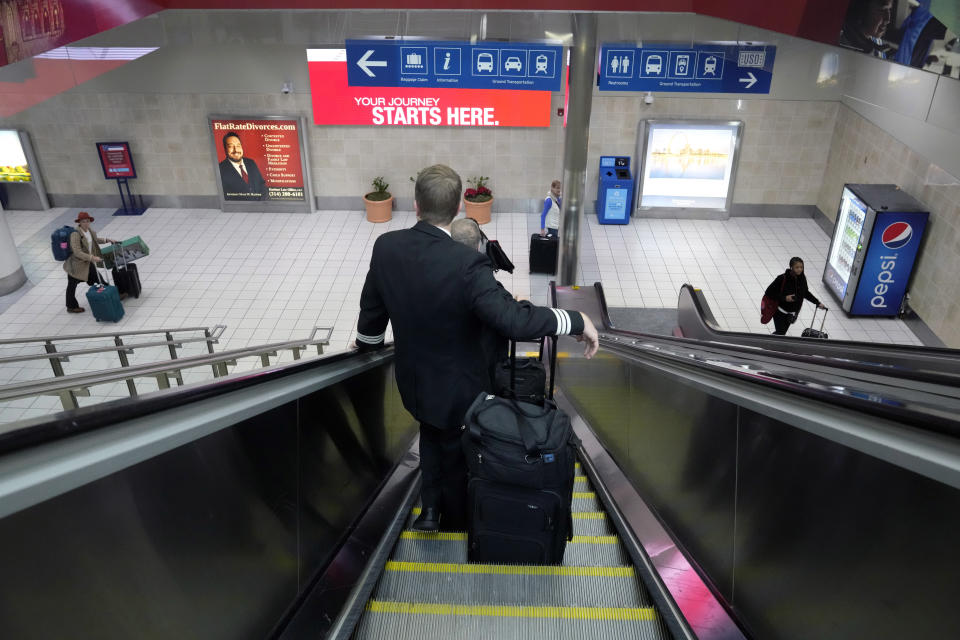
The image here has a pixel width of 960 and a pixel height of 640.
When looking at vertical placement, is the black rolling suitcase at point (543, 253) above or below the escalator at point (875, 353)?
below

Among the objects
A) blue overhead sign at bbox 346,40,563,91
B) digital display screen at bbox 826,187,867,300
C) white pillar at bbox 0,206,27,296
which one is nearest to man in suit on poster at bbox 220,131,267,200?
white pillar at bbox 0,206,27,296

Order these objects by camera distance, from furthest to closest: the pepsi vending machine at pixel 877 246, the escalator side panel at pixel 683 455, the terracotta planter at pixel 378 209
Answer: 1. the terracotta planter at pixel 378 209
2. the pepsi vending machine at pixel 877 246
3. the escalator side panel at pixel 683 455

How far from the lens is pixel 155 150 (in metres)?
12.4

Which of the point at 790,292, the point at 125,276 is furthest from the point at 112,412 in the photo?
the point at 125,276

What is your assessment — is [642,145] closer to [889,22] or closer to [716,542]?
[889,22]

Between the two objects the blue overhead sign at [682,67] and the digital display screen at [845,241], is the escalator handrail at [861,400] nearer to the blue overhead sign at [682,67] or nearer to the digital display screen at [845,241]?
the blue overhead sign at [682,67]

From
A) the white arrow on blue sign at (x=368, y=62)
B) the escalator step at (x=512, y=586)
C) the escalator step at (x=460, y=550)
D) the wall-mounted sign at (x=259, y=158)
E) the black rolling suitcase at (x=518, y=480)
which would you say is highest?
the white arrow on blue sign at (x=368, y=62)

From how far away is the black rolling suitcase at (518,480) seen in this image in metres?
2.41

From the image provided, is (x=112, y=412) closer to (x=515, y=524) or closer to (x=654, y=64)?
(x=515, y=524)

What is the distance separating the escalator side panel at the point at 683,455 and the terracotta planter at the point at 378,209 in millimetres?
8394

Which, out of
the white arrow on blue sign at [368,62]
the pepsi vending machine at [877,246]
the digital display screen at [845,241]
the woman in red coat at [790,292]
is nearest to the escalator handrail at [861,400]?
the woman in red coat at [790,292]

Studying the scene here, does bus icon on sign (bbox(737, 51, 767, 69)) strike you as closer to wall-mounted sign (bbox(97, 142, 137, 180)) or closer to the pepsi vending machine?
the pepsi vending machine

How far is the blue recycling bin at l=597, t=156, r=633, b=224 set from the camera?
11906 mm

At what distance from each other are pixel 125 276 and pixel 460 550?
8210mm
